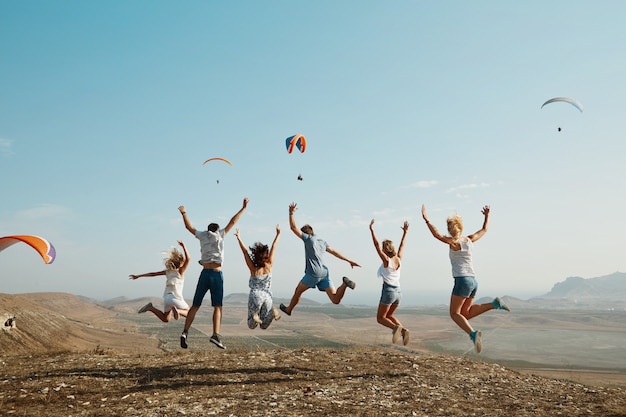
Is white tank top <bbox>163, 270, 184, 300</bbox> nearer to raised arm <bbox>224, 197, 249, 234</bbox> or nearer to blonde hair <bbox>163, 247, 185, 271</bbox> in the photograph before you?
blonde hair <bbox>163, 247, 185, 271</bbox>

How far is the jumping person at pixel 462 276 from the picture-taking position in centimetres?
984

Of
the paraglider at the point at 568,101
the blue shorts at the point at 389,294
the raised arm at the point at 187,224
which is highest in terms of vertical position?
the paraglider at the point at 568,101

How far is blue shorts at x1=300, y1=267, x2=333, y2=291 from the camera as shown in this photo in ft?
33.6

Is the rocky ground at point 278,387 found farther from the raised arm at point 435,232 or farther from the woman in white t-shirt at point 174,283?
the raised arm at point 435,232

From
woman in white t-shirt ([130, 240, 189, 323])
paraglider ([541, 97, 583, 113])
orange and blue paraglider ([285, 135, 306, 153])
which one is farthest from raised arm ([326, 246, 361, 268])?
paraglider ([541, 97, 583, 113])

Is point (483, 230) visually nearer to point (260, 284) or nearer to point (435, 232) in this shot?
point (435, 232)

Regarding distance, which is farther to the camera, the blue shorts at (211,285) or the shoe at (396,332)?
the shoe at (396,332)

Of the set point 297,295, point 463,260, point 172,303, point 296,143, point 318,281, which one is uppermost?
point 296,143

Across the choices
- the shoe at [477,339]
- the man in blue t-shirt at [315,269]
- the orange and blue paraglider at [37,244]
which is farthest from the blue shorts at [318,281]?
the orange and blue paraglider at [37,244]

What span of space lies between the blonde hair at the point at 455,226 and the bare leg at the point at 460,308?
144cm

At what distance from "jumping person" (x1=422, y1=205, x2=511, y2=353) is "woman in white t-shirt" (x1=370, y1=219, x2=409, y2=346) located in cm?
118

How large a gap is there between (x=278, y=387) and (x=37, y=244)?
586 centimetres

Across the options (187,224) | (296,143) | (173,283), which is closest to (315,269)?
(187,224)

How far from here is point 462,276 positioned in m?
9.89
